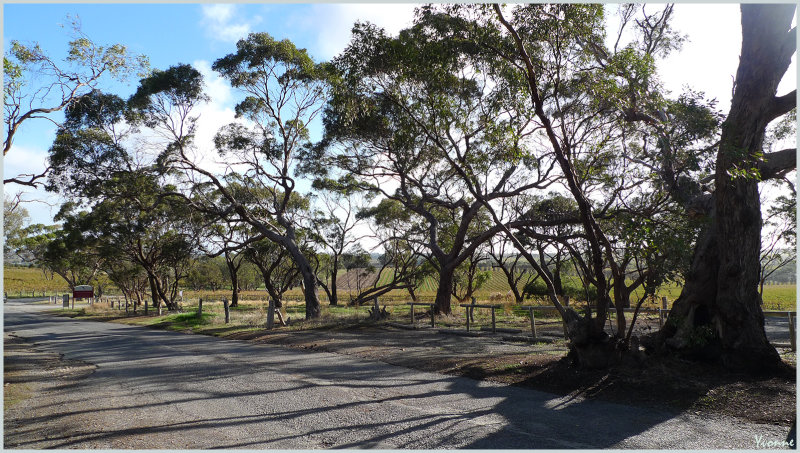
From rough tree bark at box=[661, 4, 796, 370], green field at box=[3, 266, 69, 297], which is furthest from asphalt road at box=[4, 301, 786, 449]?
green field at box=[3, 266, 69, 297]

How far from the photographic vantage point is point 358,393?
760cm

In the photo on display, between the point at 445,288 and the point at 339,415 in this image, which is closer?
the point at 339,415

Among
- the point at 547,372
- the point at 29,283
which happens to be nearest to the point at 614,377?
the point at 547,372

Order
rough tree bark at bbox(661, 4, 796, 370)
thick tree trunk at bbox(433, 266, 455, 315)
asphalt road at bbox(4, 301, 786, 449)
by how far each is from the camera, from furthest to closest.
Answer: thick tree trunk at bbox(433, 266, 455, 315) → rough tree bark at bbox(661, 4, 796, 370) → asphalt road at bbox(4, 301, 786, 449)

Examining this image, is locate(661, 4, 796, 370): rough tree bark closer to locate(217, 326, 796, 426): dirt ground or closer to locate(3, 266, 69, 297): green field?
locate(217, 326, 796, 426): dirt ground

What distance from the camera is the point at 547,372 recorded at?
8.31m

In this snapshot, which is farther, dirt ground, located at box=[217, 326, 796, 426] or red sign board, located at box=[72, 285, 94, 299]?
red sign board, located at box=[72, 285, 94, 299]

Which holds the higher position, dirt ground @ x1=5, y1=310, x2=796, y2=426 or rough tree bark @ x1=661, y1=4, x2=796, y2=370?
rough tree bark @ x1=661, y1=4, x2=796, y2=370

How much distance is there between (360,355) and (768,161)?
852 cm

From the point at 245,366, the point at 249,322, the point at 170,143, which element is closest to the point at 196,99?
the point at 170,143

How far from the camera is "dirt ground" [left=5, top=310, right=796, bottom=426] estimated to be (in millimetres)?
6402

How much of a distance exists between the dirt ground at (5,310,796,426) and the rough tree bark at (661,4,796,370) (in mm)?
508

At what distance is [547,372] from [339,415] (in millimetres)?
3707

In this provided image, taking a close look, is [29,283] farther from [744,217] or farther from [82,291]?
[744,217]
